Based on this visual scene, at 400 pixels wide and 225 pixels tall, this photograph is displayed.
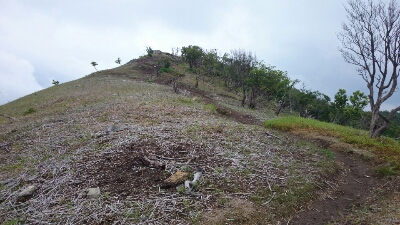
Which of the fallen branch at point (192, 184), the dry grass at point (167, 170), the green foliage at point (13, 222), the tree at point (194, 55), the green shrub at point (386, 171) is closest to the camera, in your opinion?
the green foliage at point (13, 222)

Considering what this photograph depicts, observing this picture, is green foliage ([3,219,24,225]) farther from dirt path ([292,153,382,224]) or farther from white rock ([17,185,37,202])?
dirt path ([292,153,382,224])

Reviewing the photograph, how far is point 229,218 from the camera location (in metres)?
5.15

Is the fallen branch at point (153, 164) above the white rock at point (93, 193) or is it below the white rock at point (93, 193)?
above

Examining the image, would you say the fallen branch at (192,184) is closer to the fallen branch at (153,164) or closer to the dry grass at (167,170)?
the dry grass at (167,170)

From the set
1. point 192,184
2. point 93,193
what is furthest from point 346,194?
point 93,193

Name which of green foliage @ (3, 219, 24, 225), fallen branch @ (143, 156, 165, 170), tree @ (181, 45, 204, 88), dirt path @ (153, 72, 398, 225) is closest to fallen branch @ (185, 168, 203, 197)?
fallen branch @ (143, 156, 165, 170)

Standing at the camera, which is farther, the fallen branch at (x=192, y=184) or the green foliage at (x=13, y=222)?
the fallen branch at (x=192, y=184)

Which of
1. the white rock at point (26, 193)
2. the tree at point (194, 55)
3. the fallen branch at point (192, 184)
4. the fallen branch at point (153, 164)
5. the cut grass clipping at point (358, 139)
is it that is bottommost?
the white rock at point (26, 193)

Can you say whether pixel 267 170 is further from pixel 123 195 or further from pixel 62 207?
pixel 62 207

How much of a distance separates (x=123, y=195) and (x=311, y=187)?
479cm

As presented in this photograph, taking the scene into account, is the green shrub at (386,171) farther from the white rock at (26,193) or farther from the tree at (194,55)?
the tree at (194,55)

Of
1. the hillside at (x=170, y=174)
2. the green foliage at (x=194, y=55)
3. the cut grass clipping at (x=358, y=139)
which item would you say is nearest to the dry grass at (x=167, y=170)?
the hillside at (x=170, y=174)

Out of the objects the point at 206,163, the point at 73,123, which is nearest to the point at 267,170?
the point at 206,163

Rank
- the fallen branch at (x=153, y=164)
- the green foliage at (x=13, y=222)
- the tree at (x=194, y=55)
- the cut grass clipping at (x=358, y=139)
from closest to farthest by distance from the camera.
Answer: the green foliage at (x=13, y=222), the fallen branch at (x=153, y=164), the cut grass clipping at (x=358, y=139), the tree at (x=194, y=55)
